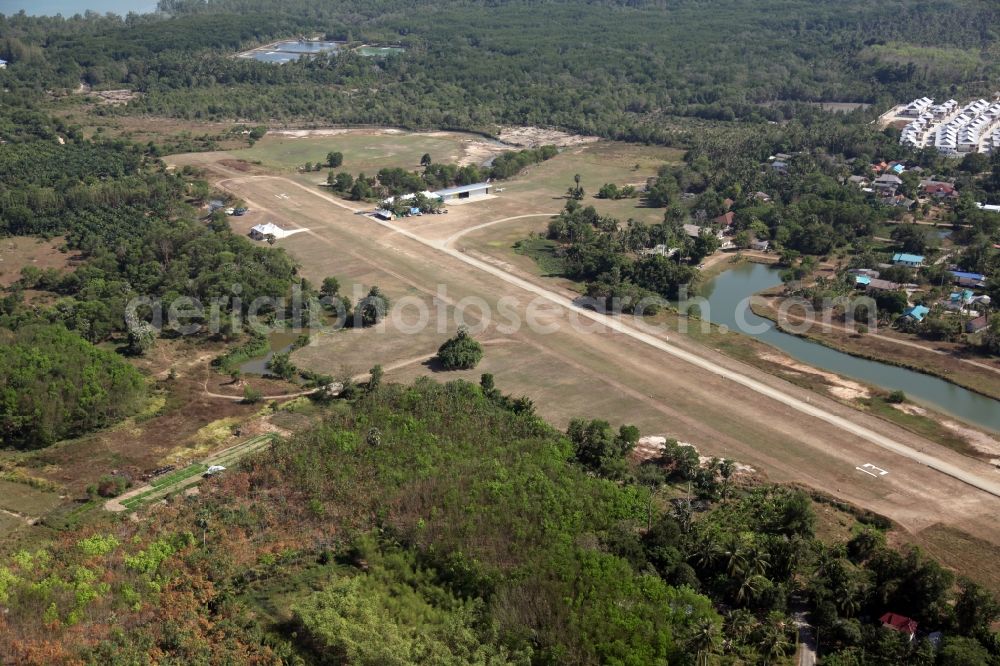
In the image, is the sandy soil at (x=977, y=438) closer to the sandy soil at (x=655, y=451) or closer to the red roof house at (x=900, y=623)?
the sandy soil at (x=655, y=451)

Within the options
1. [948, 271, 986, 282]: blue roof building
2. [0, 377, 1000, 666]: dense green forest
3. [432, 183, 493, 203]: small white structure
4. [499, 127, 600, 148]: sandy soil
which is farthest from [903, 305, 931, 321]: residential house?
[499, 127, 600, 148]: sandy soil

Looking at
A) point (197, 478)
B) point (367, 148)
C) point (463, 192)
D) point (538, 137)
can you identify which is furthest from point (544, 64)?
point (197, 478)

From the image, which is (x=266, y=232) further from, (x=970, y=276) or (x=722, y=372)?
(x=970, y=276)

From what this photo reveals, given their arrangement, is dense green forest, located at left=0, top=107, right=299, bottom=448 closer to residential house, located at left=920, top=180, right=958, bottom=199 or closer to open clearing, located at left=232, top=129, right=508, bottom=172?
open clearing, located at left=232, top=129, right=508, bottom=172

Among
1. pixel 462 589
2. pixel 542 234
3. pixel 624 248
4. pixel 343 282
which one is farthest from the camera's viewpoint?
pixel 542 234

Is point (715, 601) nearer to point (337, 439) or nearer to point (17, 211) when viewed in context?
point (337, 439)

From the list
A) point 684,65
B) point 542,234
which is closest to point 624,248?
point 542,234
